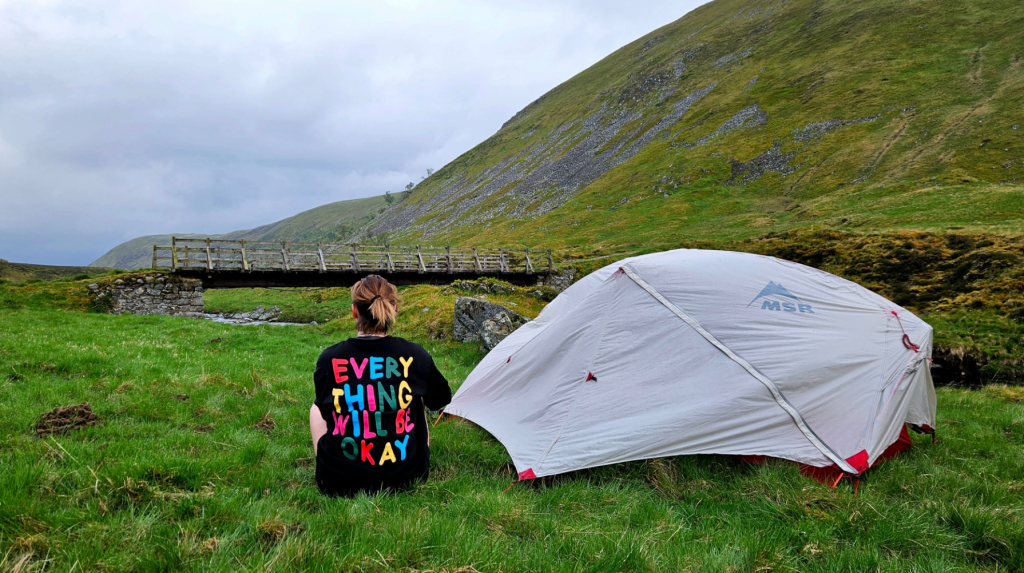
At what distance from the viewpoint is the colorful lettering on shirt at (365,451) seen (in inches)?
149

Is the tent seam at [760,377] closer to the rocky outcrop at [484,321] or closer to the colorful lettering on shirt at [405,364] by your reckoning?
the colorful lettering on shirt at [405,364]

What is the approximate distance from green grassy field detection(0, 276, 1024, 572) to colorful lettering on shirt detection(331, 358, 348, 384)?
95 cm

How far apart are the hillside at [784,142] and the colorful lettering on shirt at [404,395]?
3300cm

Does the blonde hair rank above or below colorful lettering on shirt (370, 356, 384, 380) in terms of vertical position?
above

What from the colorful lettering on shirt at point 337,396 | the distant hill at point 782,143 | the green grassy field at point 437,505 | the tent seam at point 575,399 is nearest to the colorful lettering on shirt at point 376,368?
the colorful lettering on shirt at point 337,396

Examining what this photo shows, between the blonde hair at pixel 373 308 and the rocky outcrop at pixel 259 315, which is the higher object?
the blonde hair at pixel 373 308

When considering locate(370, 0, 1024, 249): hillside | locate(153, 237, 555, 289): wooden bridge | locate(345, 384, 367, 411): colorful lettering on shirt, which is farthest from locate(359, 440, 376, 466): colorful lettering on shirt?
locate(370, 0, 1024, 249): hillside

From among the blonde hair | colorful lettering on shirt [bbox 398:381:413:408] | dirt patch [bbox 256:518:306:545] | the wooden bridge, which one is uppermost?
the wooden bridge

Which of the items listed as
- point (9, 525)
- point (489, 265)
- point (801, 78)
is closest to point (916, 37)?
point (801, 78)

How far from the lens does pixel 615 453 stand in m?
5.09

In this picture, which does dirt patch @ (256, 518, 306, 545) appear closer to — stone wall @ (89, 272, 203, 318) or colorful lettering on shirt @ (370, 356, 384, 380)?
colorful lettering on shirt @ (370, 356, 384, 380)

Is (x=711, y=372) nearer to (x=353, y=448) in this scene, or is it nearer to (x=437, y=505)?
(x=437, y=505)

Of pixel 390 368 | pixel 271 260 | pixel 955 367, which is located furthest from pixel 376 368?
pixel 271 260

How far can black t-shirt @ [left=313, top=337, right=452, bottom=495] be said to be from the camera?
12.3 feet
